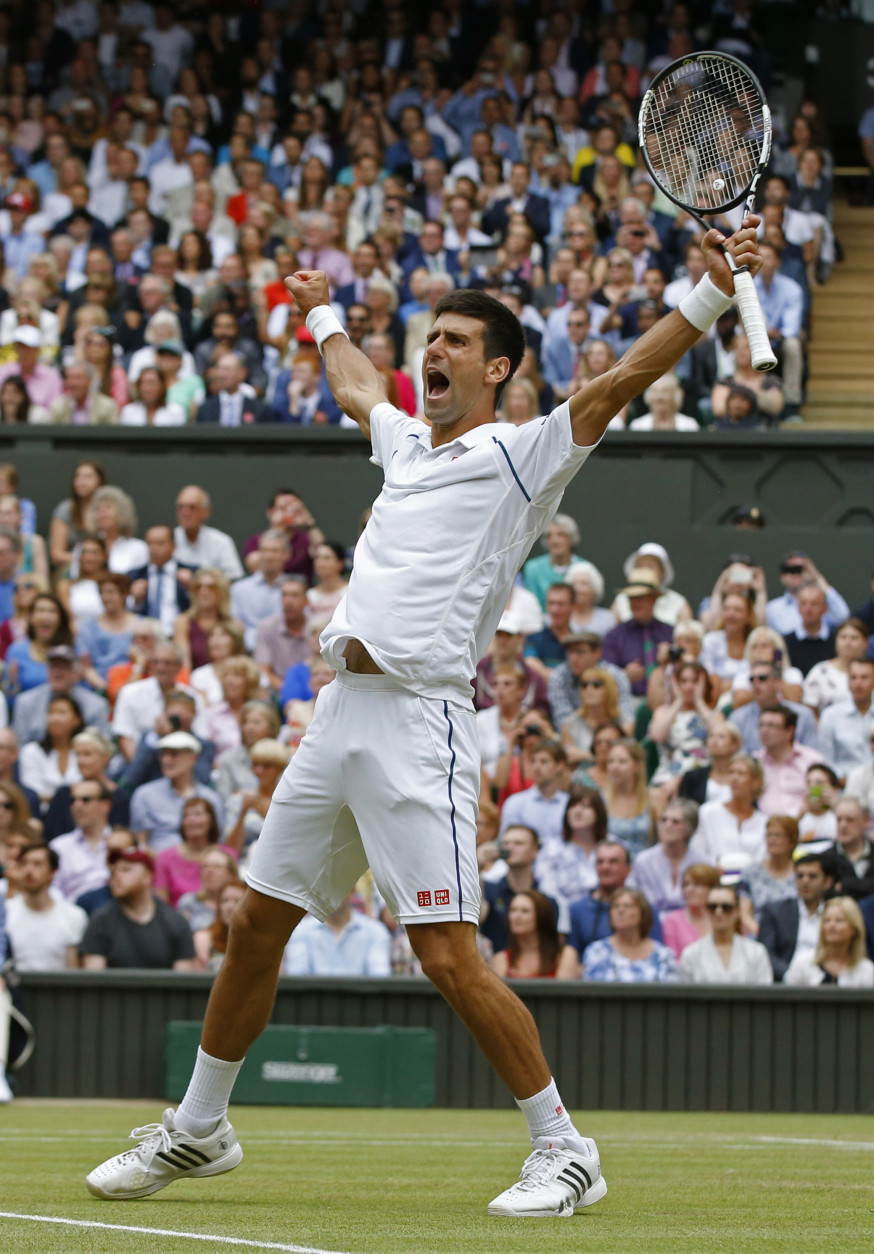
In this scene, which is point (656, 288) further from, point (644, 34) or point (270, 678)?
point (644, 34)

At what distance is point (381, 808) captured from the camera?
15.7 ft

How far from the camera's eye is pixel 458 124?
17938mm

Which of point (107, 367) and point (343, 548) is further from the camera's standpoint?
point (107, 367)

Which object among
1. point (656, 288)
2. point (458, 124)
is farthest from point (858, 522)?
point (458, 124)

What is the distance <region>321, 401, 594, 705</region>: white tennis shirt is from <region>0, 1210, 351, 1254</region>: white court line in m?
1.42

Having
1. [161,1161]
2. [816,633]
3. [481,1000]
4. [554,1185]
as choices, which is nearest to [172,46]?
[816,633]

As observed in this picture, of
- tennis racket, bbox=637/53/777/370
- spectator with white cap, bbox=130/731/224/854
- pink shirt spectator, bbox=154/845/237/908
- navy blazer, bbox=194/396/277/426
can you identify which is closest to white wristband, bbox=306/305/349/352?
tennis racket, bbox=637/53/777/370

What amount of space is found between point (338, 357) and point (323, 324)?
137 mm

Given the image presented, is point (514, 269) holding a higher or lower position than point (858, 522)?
higher

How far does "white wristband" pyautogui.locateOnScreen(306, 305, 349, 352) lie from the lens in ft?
19.1

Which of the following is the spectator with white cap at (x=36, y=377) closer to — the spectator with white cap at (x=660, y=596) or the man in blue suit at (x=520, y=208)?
the man in blue suit at (x=520, y=208)

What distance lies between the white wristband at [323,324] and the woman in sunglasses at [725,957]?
511 cm

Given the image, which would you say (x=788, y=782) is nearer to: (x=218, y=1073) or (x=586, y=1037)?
(x=586, y=1037)

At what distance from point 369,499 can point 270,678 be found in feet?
7.97
